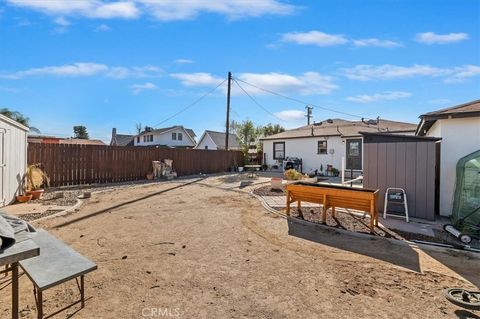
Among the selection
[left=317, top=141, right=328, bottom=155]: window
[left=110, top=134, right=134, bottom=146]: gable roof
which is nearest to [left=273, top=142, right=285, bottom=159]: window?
[left=317, top=141, right=328, bottom=155]: window

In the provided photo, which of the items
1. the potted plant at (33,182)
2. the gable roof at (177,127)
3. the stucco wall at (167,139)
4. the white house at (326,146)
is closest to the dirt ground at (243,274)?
the potted plant at (33,182)

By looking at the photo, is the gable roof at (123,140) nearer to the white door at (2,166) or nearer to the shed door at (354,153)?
the shed door at (354,153)

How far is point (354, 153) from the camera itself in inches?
642

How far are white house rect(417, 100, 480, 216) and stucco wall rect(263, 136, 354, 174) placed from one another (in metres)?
10.1

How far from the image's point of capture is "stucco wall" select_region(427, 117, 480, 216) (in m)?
6.26

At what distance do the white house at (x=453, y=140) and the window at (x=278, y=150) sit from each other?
1350 cm

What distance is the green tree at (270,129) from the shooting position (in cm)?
3309

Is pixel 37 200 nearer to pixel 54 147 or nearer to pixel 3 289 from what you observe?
pixel 54 147

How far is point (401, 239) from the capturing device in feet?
16.1

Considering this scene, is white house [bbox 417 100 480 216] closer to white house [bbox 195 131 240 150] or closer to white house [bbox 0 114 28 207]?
white house [bbox 0 114 28 207]

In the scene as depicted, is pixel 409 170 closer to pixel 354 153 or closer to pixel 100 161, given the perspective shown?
pixel 354 153

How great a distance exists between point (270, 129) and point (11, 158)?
93.3 ft

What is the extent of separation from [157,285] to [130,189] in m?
8.30

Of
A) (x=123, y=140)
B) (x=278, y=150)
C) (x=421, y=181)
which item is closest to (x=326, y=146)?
(x=278, y=150)
